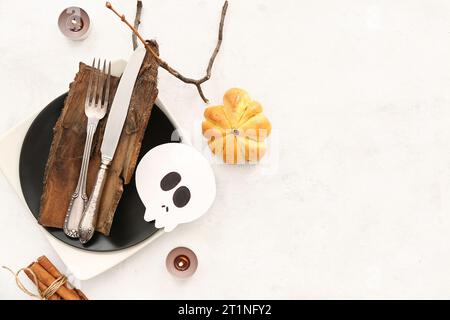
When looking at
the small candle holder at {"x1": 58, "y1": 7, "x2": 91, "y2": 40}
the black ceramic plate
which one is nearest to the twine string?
the black ceramic plate

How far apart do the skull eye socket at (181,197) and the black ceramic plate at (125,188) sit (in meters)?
0.08

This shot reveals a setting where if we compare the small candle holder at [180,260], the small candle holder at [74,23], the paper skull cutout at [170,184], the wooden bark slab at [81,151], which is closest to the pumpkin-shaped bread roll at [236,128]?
the paper skull cutout at [170,184]

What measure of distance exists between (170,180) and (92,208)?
0.67ft

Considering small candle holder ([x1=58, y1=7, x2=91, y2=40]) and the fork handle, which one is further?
small candle holder ([x1=58, y1=7, x2=91, y2=40])

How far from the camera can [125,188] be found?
1334 millimetres

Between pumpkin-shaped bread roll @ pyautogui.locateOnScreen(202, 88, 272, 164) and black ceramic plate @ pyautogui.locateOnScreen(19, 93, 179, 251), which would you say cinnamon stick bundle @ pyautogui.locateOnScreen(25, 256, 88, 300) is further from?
pumpkin-shaped bread roll @ pyautogui.locateOnScreen(202, 88, 272, 164)

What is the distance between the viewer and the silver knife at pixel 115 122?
4.10 feet

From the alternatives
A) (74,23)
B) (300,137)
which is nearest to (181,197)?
(300,137)

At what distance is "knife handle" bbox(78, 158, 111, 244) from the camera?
127 cm

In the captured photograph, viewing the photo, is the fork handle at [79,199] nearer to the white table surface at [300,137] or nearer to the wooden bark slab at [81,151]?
the wooden bark slab at [81,151]

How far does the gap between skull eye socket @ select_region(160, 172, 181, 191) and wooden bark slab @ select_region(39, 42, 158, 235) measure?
0.09 metres
